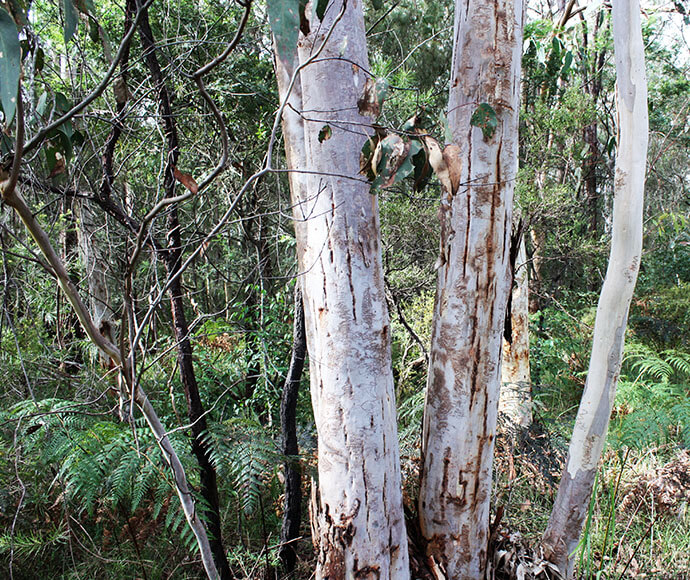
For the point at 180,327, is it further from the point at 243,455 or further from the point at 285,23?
the point at 285,23

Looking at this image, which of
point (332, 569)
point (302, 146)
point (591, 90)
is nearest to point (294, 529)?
point (332, 569)

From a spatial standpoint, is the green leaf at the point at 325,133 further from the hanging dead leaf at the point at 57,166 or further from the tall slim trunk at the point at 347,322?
the hanging dead leaf at the point at 57,166

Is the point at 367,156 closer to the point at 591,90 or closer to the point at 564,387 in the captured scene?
the point at 564,387

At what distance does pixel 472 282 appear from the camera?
5.29 ft

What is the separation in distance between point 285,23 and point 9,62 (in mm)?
375

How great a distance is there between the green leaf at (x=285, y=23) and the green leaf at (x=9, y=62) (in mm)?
347

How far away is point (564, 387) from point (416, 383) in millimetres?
2209

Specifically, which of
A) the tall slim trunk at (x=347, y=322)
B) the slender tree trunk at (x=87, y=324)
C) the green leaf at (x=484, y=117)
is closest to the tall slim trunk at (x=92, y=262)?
the slender tree trunk at (x=87, y=324)

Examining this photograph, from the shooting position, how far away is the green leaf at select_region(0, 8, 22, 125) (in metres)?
0.63

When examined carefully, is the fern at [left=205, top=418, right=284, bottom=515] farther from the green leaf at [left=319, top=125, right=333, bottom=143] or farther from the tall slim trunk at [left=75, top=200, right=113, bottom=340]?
the green leaf at [left=319, top=125, right=333, bottom=143]

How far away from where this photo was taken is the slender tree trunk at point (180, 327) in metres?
1.84

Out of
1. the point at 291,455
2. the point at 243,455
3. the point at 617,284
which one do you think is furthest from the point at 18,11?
the point at 617,284

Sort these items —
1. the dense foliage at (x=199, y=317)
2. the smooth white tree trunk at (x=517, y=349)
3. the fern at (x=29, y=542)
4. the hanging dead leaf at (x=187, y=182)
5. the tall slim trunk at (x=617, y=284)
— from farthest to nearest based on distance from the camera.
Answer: the smooth white tree trunk at (x=517, y=349), the fern at (x=29, y=542), the tall slim trunk at (x=617, y=284), the dense foliage at (x=199, y=317), the hanging dead leaf at (x=187, y=182)

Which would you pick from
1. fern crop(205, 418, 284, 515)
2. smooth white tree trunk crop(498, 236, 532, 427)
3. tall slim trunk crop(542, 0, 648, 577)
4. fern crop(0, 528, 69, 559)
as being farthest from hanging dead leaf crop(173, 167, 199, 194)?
smooth white tree trunk crop(498, 236, 532, 427)
